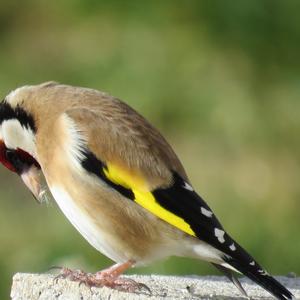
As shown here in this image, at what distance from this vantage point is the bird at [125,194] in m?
5.66

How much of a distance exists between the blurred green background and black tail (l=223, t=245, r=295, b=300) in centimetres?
269

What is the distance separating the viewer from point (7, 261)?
8719 mm

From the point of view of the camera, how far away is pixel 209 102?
30.1 ft

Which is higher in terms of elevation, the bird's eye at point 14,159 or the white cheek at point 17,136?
the white cheek at point 17,136

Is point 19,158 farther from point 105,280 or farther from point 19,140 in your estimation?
point 105,280

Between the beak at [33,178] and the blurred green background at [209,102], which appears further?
the blurred green background at [209,102]

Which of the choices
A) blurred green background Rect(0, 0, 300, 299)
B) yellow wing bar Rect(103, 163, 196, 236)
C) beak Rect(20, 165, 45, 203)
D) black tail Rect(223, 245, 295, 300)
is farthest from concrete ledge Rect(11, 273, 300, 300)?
blurred green background Rect(0, 0, 300, 299)

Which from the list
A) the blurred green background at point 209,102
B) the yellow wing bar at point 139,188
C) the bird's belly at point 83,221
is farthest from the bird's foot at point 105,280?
the blurred green background at point 209,102

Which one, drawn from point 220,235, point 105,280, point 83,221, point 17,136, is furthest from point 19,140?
point 220,235

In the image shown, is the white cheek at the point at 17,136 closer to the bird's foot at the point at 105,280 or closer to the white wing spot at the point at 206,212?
the bird's foot at the point at 105,280

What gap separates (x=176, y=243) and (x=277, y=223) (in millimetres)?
2954

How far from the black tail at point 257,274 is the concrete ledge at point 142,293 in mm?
205

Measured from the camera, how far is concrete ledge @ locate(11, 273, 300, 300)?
545cm

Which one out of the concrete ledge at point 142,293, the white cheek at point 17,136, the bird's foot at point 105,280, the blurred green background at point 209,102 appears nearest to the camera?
the concrete ledge at point 142,293
